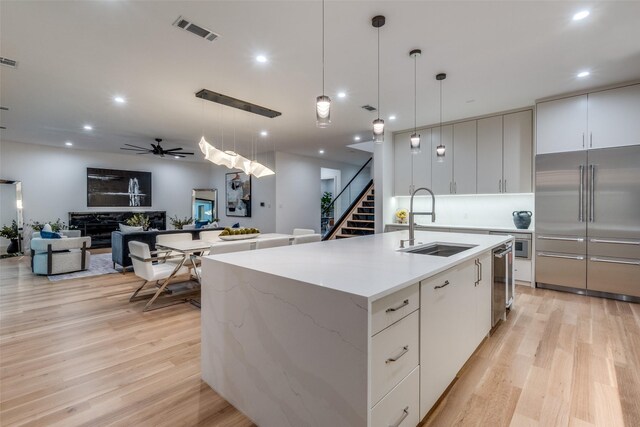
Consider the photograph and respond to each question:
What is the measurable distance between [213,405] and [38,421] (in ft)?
3.24

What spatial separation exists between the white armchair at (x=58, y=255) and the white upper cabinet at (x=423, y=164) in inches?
248

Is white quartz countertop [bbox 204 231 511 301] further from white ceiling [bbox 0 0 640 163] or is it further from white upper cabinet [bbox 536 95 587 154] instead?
white upper cabinet [bbox 536 95 587 154]

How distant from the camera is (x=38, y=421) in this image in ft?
5.79

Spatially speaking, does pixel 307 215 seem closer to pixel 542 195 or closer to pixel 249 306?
pixel 542 195

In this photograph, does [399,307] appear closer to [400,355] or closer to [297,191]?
[400,355]

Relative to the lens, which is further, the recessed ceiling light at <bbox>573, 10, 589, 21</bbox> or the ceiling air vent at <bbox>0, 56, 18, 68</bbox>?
the ceiling air vent at <bbox>0, 56, 18, 68</bbox>

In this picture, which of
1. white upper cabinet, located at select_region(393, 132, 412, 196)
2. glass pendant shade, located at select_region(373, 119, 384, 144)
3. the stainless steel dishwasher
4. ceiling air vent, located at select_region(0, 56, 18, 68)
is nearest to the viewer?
the stainless steel dishwasher

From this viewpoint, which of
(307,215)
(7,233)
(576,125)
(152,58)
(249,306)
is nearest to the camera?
(249,306)

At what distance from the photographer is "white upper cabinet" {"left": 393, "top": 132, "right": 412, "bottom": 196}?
19.6 ft

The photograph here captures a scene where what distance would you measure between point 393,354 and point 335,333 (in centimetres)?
31

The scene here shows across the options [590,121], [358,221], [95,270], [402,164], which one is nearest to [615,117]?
[590,121]

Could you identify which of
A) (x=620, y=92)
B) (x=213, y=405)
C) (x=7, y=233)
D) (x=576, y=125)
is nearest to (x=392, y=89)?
(x=576, y=125)

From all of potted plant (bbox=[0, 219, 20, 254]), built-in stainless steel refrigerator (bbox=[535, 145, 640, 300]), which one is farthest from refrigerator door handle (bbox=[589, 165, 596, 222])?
potted plant (bbox=[0, 219, 20, 254])

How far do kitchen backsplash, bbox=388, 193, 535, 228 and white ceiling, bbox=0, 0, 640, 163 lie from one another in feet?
5.08
